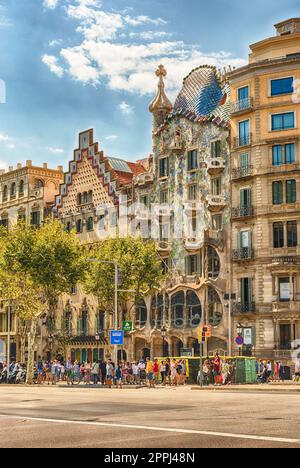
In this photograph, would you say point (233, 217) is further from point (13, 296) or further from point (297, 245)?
point (13, 296)

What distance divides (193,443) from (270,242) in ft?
138

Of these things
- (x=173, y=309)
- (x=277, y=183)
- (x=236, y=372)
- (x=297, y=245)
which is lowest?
(x=236, y=372)

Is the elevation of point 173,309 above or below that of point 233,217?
below

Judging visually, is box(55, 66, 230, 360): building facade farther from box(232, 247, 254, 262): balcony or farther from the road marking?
the road marking

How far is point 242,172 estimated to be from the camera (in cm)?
5772

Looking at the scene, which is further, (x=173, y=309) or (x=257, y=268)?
(x=173, y=309)

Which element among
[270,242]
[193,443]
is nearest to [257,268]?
[270,242]

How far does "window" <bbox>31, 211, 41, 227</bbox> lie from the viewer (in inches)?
3049

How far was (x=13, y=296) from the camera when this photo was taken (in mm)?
56906

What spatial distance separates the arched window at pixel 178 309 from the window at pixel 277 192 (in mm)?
10657

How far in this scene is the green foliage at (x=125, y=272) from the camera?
56562 millimetres

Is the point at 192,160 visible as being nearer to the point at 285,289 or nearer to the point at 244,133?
the point at 244,133
